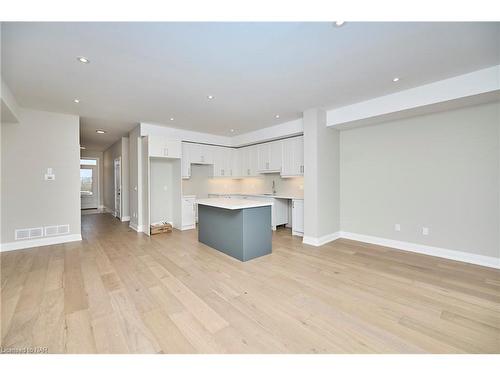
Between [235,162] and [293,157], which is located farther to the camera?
[235,162]

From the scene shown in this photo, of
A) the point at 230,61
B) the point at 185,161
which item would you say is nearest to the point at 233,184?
the point at 185,161

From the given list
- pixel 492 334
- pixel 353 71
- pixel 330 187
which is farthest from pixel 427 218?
pixel 353 71

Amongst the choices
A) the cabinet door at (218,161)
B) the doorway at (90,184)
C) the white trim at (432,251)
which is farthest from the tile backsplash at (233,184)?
the doorway at (90,184)

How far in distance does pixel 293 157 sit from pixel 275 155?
1.98 ft

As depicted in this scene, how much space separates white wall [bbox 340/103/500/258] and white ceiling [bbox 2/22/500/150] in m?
0.97

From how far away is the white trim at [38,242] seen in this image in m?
3.93

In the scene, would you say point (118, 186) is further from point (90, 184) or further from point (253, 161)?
point (253, 161)

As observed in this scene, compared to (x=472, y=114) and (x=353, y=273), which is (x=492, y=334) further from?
(x=472, y=114)

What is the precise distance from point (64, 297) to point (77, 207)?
2.92 metres

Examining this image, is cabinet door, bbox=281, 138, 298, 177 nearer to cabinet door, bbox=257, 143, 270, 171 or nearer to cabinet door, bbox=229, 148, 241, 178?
cabinet door, bbox=257, 143, 270, 171

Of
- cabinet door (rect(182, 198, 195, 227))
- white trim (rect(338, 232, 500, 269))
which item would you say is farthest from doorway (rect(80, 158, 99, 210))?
white trim (rect(338, 232, 500, 269))

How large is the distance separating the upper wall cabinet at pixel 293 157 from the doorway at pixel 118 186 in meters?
5.41

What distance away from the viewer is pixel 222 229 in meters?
3.85
